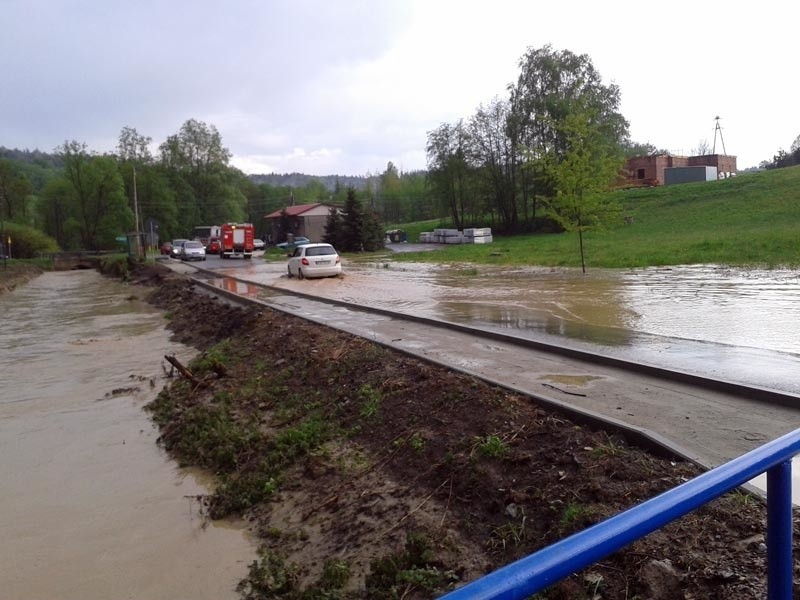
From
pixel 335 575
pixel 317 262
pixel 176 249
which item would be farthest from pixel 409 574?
pixel 176 249

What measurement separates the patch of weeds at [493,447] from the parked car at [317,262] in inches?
912

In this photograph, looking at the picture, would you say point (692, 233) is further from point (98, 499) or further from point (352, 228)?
point (98, 499)

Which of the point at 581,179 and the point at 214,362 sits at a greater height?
the point at 581,179

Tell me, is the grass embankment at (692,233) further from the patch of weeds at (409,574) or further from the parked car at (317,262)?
the patch of weeds at (409,574)

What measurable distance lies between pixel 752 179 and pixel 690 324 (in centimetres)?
4918

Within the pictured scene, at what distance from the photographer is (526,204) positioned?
202ft

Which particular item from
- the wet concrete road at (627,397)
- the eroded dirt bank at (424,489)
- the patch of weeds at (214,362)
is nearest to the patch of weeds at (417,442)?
the eroded dirt bank at (424,489)

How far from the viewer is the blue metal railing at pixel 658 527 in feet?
4.66

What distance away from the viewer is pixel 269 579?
15.6 feet

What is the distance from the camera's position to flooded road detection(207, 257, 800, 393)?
28.3 feet

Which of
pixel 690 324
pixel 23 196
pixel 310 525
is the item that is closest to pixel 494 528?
pixel 310 525

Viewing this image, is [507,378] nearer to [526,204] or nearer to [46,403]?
[46,403]

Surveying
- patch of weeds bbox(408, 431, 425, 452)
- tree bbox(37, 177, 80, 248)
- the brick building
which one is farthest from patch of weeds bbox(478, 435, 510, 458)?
tree bbox(37, 177, 80, 248)

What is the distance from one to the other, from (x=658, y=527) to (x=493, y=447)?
3.78 m
